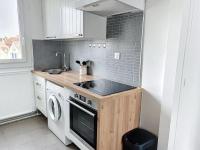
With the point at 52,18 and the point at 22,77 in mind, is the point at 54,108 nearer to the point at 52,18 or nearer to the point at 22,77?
the point at 22,77

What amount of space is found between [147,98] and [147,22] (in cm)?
83

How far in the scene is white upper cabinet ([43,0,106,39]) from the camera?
6.48 feet

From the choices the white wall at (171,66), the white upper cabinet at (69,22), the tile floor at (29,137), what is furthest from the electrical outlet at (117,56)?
the tile floor at (29,137)

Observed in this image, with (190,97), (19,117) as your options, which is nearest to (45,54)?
(19,117)

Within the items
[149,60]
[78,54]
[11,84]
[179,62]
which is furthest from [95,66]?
[11,84]

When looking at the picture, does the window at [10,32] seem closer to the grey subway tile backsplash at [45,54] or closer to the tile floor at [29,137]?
the grey subway tile backsplash at [45,54]

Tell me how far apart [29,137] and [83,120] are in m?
1.11

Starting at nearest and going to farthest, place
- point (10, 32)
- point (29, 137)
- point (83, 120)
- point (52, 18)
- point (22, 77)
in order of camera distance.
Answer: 1. point (83, 120)
2. point (29, 137)
3. point (52, 18)
4. point (10, 32)
5. point (22, 77)

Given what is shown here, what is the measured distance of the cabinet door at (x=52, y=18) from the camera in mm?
2451

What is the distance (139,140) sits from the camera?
5.40ft

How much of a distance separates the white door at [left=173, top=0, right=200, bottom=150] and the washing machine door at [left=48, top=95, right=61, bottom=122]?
56.7 inches

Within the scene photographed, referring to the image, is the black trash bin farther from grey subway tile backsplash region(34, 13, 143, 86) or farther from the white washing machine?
the white washing machine

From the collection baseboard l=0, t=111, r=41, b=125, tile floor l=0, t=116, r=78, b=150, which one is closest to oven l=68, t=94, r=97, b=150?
tile floor l=0, t=116, r=78, b=150

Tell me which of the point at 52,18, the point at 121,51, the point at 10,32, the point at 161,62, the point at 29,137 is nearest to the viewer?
the point at 161,62
